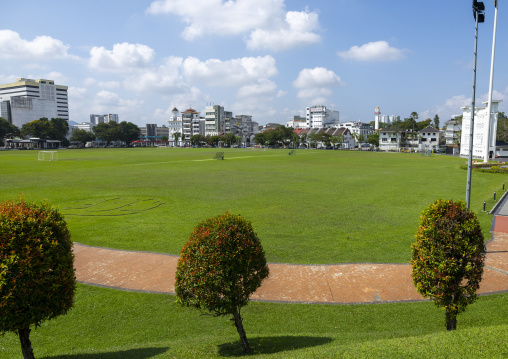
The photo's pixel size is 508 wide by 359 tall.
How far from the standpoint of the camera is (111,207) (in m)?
20.8

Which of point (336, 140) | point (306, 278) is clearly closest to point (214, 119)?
point (336, 140)

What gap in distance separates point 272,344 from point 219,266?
226 cm

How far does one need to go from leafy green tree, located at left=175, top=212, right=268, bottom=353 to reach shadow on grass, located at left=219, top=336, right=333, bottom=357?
83 centimetres

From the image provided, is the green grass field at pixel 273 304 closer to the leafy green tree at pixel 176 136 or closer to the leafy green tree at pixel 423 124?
the leafy green tree at pixel 423 124

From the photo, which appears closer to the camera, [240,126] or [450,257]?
[450,257]

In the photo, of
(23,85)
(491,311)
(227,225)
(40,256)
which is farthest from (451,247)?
(23,85)

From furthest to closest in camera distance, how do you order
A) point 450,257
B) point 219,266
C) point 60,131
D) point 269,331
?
point 60,131, point 269,331, point 450,257, point 219,266

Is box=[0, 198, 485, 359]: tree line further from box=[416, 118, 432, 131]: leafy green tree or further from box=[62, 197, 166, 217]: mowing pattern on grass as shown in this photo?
box=[416, 118, 432, 131]: leafy green tree

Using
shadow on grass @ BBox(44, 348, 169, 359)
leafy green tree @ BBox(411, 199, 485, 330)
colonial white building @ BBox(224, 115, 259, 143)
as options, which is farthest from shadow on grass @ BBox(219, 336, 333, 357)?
colonial white building @ BBox(224, 115, 259, 143)

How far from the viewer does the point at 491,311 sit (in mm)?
8250

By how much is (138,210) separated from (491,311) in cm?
1698

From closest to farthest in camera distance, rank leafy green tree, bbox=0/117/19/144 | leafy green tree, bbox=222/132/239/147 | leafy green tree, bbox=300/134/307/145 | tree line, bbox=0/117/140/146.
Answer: leafy green tree, bbox=0/117/19/144 → tree line, bbox=0/117/140/146 → leafy green tree, bbox=222/132/239/147 → leafy green tree, bbox=300/134/307/145

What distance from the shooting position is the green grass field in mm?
6359

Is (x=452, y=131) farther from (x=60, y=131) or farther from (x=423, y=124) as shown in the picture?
(x=60, y=131)
